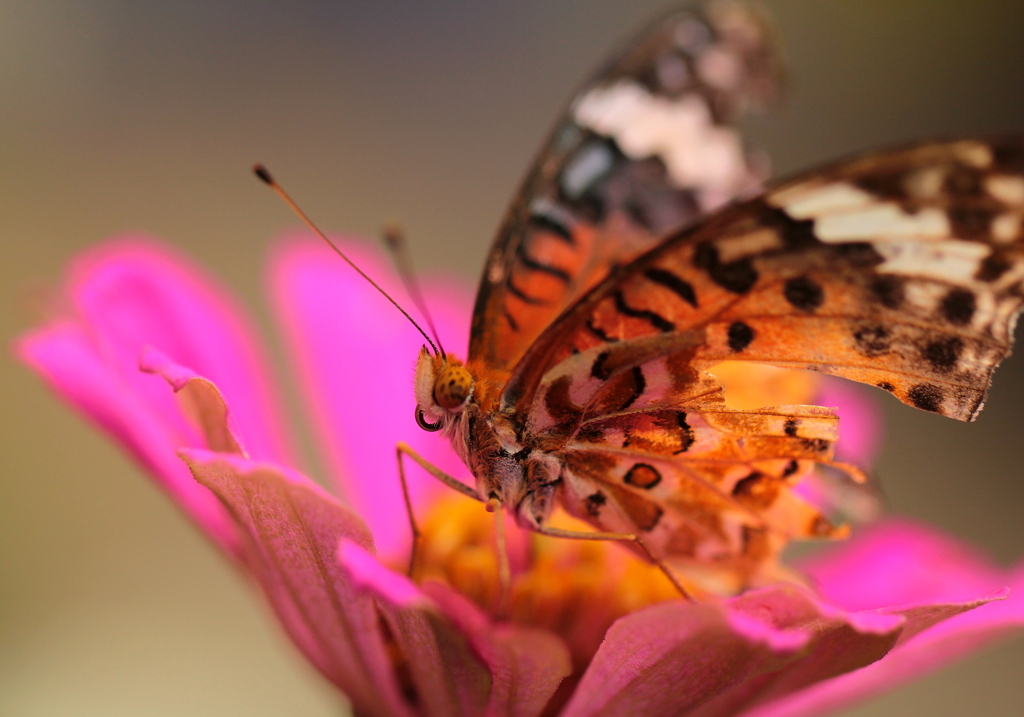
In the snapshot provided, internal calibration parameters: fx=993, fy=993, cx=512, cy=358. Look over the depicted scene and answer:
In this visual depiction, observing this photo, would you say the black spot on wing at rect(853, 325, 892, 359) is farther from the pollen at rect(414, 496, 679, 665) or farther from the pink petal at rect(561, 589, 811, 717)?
the pollen at rect(414, 496, 679, 665)

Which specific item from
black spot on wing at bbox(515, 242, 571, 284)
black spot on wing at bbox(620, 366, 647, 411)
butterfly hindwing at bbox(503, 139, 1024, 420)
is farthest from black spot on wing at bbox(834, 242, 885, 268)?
black spot on wing at bbox(515, 242, 571, 284)

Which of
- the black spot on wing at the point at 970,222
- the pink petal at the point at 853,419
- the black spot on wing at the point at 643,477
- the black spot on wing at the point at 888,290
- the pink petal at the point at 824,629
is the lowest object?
the pink petal at the point at 853,419

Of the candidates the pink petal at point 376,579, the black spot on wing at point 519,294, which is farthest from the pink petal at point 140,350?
the black spot on wing at point 519,294

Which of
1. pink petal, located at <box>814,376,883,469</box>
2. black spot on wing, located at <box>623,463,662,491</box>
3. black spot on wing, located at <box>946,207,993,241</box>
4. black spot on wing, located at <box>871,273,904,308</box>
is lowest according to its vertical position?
pink petal, located at <box>814,376,883,469</box>

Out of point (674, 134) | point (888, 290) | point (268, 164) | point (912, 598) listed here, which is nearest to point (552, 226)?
point (674, 134)

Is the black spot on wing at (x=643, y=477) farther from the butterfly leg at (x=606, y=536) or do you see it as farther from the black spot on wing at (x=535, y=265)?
the black spot on wing at (x=535, y=265)

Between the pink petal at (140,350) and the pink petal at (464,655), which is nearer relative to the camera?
the pink petal at (464,655)
